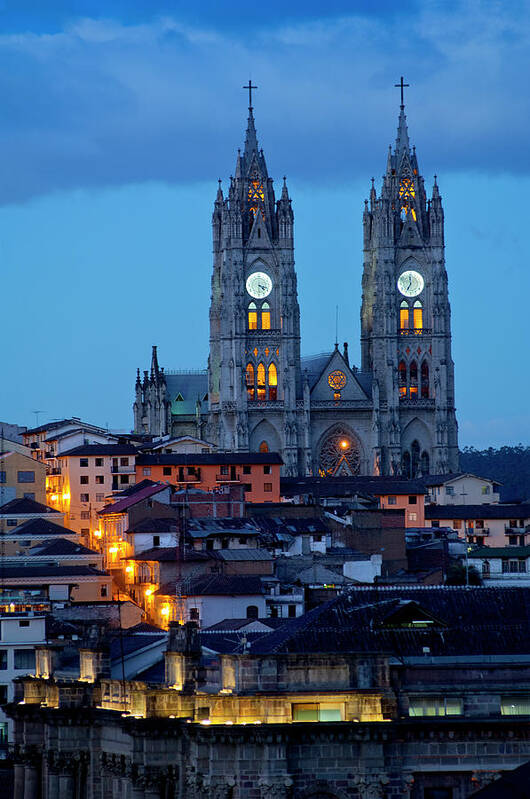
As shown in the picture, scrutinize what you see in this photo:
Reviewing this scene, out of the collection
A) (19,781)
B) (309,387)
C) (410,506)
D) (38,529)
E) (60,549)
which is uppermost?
Result: (309,387)

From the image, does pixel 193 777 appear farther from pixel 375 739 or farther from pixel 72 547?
pixel 72 547

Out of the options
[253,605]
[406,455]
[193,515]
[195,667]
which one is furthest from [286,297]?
[195,667]

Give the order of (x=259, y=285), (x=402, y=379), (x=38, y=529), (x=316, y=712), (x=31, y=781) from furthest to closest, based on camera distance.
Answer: (x=259, y=285)
(x=402, y=379)
(x=38, y=529)
(x=31, y=781)
(x=316, y=712)

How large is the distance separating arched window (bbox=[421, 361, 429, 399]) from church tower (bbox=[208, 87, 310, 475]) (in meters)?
9.74

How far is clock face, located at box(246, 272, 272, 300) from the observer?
198625 mm

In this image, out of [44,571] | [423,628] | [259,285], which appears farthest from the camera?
[259,285]

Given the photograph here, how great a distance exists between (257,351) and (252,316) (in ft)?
10.1

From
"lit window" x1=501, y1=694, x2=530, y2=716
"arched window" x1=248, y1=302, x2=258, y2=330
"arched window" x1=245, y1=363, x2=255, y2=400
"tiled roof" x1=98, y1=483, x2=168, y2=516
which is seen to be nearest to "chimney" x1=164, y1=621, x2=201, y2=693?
"lit window" x1=501, y1=694, x2=530, y2=716

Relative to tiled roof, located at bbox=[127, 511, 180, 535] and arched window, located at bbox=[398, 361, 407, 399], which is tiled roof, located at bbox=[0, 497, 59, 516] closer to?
tiled roof, located at bbox=[127, 511, 180, 535]

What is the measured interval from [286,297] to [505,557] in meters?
76.1

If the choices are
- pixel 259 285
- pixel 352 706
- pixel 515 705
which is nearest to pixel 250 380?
pixel 259 285

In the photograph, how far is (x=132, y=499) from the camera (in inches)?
5005

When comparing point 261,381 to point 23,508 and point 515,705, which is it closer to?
point 23,508

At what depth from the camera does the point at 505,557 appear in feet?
405
